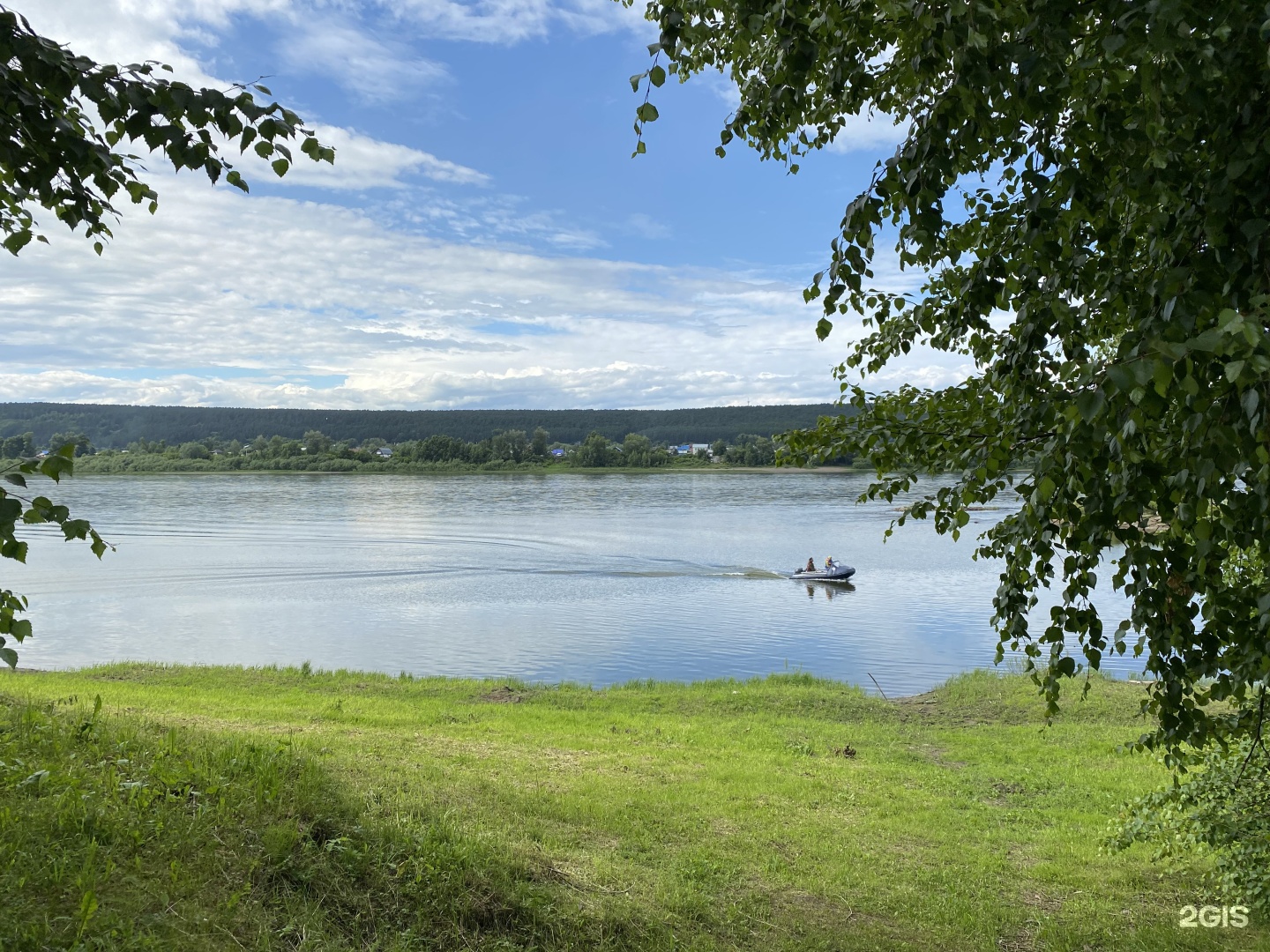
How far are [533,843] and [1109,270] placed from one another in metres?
4.63

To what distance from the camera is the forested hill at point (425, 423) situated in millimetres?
121562

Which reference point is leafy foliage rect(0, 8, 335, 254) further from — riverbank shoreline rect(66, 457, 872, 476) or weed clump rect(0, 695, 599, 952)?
riverbank shoreline rect(66, 457, 872, 476)

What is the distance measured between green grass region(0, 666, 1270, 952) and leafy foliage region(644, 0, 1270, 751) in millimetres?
2567

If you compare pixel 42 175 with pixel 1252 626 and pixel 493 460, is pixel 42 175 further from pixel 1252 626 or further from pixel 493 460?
pixel 493 460

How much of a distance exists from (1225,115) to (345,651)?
24.0 m

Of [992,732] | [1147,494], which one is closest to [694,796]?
[1147,494]

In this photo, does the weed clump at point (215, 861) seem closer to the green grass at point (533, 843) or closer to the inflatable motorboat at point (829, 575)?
the green grass at point (533, 843)

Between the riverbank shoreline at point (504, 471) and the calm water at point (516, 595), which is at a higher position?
the riverbank shoreline at point (504, 471)

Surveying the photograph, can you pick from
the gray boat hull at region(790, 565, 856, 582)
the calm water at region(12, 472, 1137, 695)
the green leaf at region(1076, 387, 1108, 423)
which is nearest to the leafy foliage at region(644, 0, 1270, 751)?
the green leaf at region(1076, 387, 1108, 423)

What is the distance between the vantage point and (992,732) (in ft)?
43.6

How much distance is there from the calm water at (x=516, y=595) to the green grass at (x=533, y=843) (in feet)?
35.5

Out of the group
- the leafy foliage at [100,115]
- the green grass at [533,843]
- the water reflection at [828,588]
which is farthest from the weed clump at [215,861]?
→ the water reflection at [828,588]

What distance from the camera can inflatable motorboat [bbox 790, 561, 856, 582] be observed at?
1428 inches

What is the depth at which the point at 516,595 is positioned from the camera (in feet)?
110
